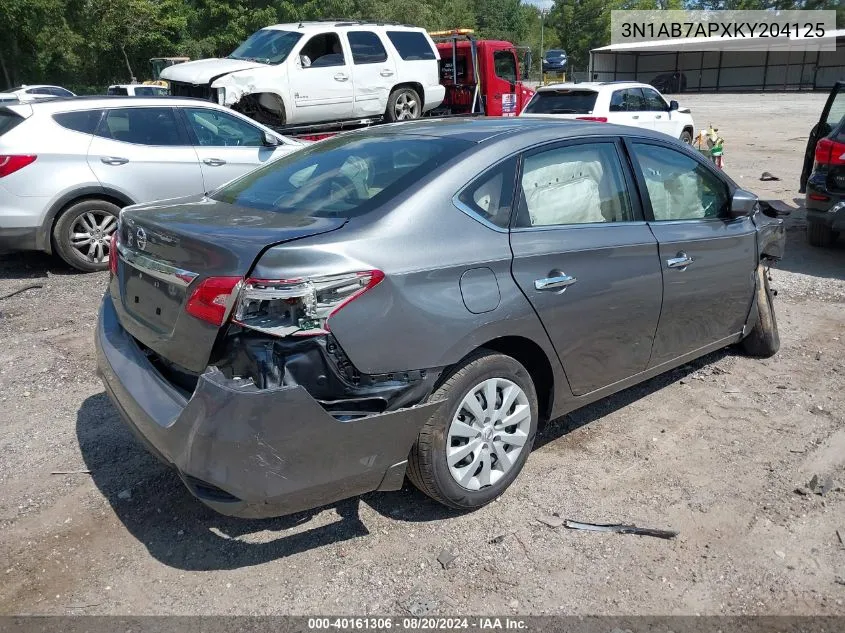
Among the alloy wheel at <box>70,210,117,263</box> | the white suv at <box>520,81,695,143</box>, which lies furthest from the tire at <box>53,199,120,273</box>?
the white suv at <box>520,81,695,143</box>

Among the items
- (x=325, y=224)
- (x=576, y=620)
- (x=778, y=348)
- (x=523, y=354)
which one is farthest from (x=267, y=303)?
(x=778, y=348)

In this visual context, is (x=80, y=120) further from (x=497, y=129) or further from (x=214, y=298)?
(x=214, y=298)

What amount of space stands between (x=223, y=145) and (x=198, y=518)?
5.55 metres

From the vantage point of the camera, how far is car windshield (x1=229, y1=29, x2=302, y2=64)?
11094 mm

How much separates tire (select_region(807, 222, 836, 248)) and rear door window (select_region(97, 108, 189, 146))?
691 centimetres

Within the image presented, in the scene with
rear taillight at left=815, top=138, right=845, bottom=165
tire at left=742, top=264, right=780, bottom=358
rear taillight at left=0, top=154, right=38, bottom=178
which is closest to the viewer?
tire at left=742, top=264, right=780, bottom=358

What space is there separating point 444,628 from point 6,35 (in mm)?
40480

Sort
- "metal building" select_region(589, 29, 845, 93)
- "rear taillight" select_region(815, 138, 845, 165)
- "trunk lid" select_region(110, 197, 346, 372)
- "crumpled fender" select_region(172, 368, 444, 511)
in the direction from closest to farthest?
"crumpled fender" select_region(172, 368, 444, 511) < "trunk lid" select_region(110, 197, 346, 372) < "rear taillight" select_region(815, 138, 845, 165) < "metal building" select_region(589, 29, 845, 93)

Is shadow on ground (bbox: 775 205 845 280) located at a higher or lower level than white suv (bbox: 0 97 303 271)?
lower

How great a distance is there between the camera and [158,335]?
3.02 meters

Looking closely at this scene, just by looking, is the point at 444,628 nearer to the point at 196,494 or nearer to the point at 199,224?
the point at 196,494

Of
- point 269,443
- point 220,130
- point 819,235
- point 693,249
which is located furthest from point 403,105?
point 269,443

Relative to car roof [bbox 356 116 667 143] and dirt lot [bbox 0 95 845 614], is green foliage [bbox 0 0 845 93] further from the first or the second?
dirt lot [bbox 0 95 845 614]

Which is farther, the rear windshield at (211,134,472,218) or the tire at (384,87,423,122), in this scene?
the tire at (384,87,423,122)
